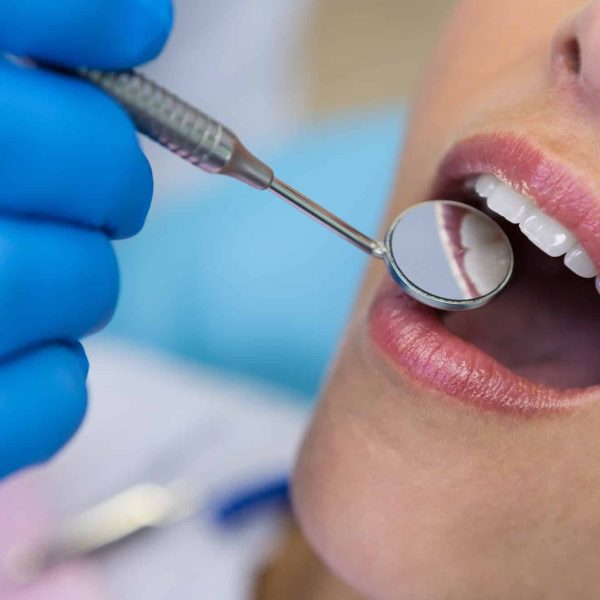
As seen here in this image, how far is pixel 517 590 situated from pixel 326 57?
1814 mm

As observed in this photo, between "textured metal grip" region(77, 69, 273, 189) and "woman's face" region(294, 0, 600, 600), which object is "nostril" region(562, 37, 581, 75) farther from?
"textured metal grip" region(77, 69, 273, 189)

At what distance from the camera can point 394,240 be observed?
0.65 metres

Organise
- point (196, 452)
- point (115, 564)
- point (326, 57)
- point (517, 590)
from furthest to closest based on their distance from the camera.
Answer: point (326, 57)
point (196, 452)
point (115, 564)
point (517, 590)

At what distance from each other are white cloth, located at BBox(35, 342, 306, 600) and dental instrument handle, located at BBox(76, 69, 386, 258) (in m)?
0.60

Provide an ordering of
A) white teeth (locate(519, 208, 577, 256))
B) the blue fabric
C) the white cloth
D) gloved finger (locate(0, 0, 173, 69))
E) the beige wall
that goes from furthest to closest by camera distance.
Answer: the beige wall < the blue fabric < the white cloth < white teeth (locate(519, 208, 577, 256)) < gloved finger (locate(0, 0, 173, 69))

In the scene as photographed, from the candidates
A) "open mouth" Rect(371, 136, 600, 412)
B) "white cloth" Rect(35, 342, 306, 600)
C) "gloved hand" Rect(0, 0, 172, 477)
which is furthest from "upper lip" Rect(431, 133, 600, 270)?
"white cloth" Rect(35, 342, 306, 600)

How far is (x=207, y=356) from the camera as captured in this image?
1.33 m

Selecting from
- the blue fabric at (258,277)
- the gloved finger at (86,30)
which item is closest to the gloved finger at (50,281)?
the gloved finger at (86,30)

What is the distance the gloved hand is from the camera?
0.52 meters

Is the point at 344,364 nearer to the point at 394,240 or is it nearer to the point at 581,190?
the point at 394,240

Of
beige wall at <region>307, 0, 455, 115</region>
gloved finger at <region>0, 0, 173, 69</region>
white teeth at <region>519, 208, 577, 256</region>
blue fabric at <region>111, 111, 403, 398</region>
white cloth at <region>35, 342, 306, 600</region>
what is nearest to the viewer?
gloved finger at <region>0, 0, 173, 69</region>

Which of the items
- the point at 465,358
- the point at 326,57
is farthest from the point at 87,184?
the point at 326,57

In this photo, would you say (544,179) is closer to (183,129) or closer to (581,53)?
(581,53)

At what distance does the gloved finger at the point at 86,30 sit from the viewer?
1.66ft
